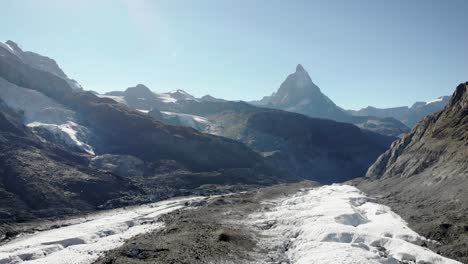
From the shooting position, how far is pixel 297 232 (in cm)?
6538

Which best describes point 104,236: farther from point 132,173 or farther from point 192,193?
point 132,173

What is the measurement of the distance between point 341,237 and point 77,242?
136 feet

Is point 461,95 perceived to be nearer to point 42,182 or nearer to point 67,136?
point 42,182

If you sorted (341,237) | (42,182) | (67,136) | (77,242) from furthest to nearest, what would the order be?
1. (67,136)
2. (42,182)
3. (77,242)
4. (341,237)

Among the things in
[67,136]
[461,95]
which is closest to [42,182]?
[67,136]

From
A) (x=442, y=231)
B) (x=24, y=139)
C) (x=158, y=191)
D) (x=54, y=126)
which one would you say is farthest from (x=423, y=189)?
(x=54, y=126)

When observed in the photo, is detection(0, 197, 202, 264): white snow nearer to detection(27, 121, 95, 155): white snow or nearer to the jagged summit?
detection(27, 121, 95, 155): white snow

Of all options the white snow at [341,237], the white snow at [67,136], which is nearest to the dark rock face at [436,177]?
the white snow at [341,237]

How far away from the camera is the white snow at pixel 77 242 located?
5612cm

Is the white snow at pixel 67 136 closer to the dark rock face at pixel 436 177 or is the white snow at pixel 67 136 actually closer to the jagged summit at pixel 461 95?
the dark rock face at pixel 436 177

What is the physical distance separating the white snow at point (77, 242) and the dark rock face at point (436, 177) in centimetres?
4687

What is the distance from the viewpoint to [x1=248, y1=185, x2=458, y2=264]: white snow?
161 feet

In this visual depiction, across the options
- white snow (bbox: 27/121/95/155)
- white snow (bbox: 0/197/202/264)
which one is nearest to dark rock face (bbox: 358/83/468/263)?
white snow (bbox: 0/197/202/264)

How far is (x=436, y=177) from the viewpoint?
9812cm
